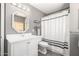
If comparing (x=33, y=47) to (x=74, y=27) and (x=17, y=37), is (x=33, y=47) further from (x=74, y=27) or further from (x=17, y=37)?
(x=74, y=27)

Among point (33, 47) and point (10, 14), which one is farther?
point (33, 47)

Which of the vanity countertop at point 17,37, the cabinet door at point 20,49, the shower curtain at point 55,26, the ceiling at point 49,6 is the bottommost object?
the cabinet door at point 20,49

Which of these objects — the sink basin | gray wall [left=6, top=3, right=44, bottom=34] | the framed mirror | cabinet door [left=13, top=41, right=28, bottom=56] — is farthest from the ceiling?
cabinet door [left=13, top=41, right=28, bottom=56]

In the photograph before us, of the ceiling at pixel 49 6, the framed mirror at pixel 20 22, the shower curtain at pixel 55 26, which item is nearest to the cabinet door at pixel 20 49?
the framed mirror at pixel 20 22

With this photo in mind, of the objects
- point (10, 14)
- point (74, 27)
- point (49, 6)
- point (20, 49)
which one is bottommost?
point (20, 49)

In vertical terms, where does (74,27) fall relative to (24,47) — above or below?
above

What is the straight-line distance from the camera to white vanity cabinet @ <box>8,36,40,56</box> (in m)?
0.95

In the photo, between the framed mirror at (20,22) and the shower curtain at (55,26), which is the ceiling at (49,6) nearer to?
the shower curtain at (55,26)

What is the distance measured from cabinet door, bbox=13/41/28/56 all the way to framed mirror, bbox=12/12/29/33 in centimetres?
17

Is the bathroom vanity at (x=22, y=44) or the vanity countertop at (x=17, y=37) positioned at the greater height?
the vanity countertop at (x=17, y=37)

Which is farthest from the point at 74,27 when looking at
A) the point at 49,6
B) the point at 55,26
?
the point at 49,6

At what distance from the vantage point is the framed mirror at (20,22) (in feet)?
3.24

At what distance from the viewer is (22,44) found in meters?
1.01

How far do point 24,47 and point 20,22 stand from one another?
0.34 m
